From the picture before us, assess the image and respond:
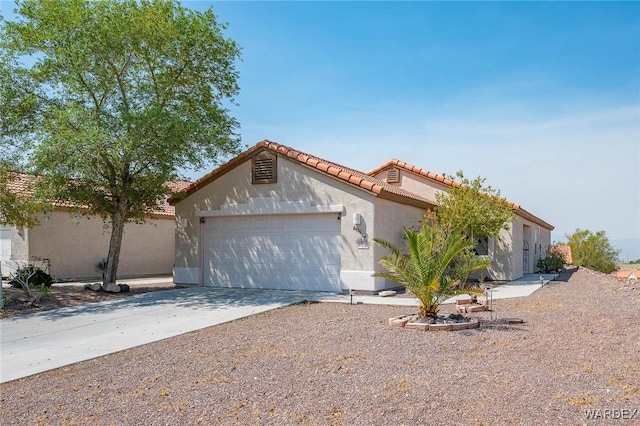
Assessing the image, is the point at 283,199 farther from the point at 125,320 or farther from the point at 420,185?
the point at 420,185

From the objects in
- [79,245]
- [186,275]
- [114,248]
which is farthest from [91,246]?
[186,275]

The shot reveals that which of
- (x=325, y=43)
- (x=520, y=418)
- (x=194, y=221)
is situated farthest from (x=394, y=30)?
(x=520, y=418)

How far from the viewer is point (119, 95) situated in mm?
15562

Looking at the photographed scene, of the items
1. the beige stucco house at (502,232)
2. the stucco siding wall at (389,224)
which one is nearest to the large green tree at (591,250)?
the beige stucco house at (502,232)

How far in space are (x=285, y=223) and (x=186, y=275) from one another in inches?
166

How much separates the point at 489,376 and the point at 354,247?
848 cm

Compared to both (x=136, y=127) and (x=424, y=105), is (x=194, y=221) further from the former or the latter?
(x=424, y=105)

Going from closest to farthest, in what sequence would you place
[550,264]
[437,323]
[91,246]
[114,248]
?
[437,323] → [114,248] → [91,246] → [550,264]

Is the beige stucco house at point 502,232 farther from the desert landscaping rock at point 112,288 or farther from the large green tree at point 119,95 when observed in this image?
the desert landscaping rock at point 112,288

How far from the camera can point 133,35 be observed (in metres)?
14.0

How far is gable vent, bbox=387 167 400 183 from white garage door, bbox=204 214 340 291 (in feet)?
22.5

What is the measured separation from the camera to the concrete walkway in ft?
26.2

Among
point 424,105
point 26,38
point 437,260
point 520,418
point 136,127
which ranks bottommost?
point 520,418

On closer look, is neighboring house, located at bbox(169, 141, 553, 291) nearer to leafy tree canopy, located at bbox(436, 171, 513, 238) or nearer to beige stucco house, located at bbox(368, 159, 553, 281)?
leafy tree canopy, located at bbox(436, 171, 513, 238)
